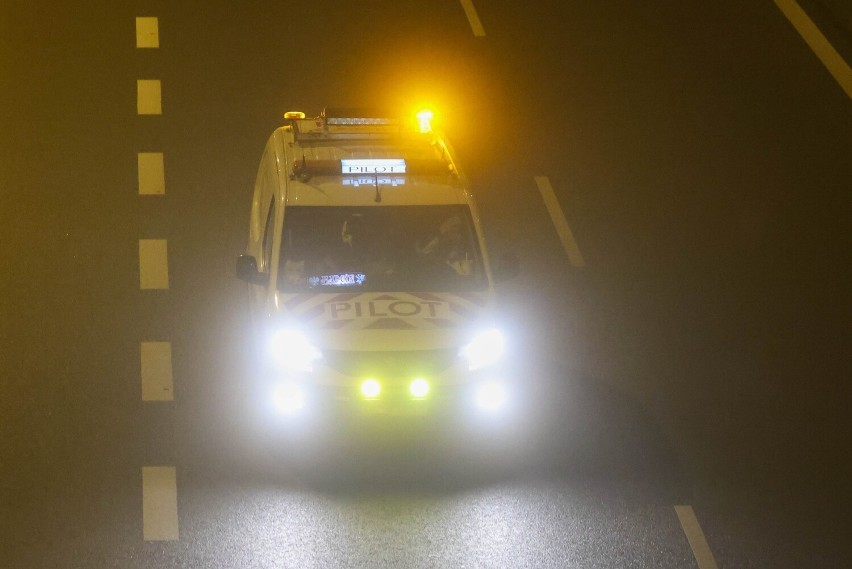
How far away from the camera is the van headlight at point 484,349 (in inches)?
509

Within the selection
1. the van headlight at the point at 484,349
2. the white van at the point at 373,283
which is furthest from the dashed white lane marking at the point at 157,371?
the van headlight at the point at 484,349

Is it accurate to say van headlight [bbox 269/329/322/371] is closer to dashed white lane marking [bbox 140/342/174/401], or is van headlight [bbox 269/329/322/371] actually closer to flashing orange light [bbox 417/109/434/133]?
dashed white lane marking [bbox 140/342/174/401]

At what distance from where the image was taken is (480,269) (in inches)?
535

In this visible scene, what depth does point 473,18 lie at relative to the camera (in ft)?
72.7

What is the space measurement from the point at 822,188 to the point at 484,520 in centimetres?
793

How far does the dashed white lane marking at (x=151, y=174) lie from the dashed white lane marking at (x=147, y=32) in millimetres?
2933

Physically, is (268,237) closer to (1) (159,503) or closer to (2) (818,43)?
(1) (159,503)

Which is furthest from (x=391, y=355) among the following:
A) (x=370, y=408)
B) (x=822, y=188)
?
(x=822, y=188)

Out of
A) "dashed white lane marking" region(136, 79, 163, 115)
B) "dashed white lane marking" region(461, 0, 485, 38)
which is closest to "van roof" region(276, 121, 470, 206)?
"dashed white lane marking" region(136, 79, 163, 115)

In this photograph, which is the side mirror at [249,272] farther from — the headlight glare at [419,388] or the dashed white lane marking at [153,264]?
the dashed white lane marking at [153,264]

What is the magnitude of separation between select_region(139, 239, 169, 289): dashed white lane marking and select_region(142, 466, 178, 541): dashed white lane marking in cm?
352

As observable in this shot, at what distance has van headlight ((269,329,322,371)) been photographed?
12.8 metres

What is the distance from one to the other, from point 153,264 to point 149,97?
4002 mm

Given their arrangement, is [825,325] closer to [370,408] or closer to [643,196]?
[643,196]
